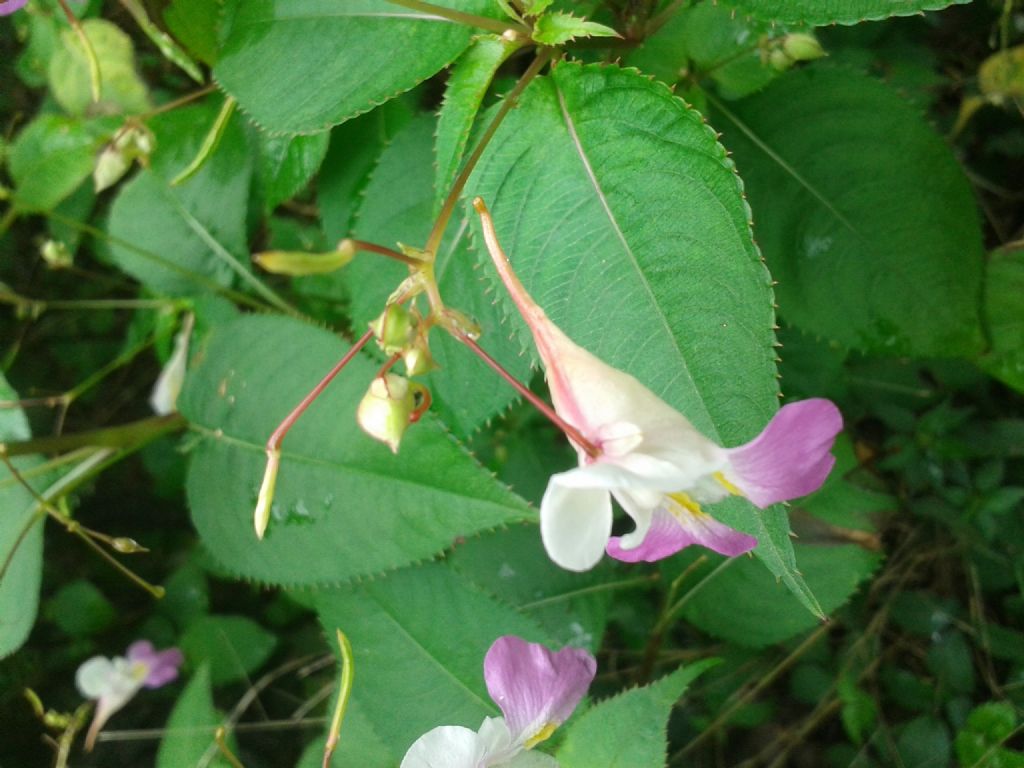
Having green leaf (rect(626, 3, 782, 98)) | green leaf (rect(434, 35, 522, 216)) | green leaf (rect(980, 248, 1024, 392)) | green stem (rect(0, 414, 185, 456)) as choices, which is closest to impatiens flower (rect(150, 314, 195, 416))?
green stem (rect(0, 414, 185, 456))

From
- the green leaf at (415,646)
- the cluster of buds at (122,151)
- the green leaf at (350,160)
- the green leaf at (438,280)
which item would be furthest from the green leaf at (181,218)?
the green leaf at (415,646)

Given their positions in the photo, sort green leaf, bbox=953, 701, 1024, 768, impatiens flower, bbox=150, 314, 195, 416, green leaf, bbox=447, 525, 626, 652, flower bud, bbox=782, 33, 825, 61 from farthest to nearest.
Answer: impatiens flower, bbox=150, 314, 195, 416 < green leaf, bbox=447, 525, 626, 652 < green leaf, bbox=953, 701, 1024, 768 < flower bud, bbox=782, 33, 825, 61

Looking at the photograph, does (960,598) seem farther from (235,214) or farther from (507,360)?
(235,214)

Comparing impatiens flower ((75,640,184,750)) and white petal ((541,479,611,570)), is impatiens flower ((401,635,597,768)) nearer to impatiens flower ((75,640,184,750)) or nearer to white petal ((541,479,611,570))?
white petal ((541,479,611,570))

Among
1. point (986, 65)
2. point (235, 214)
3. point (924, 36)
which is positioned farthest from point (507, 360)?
point (924, 36)

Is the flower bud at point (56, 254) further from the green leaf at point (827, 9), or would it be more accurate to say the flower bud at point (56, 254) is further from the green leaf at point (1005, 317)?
the green leaf at point (1005, 317)

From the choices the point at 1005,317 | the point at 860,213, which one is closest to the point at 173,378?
the point at 860,213
